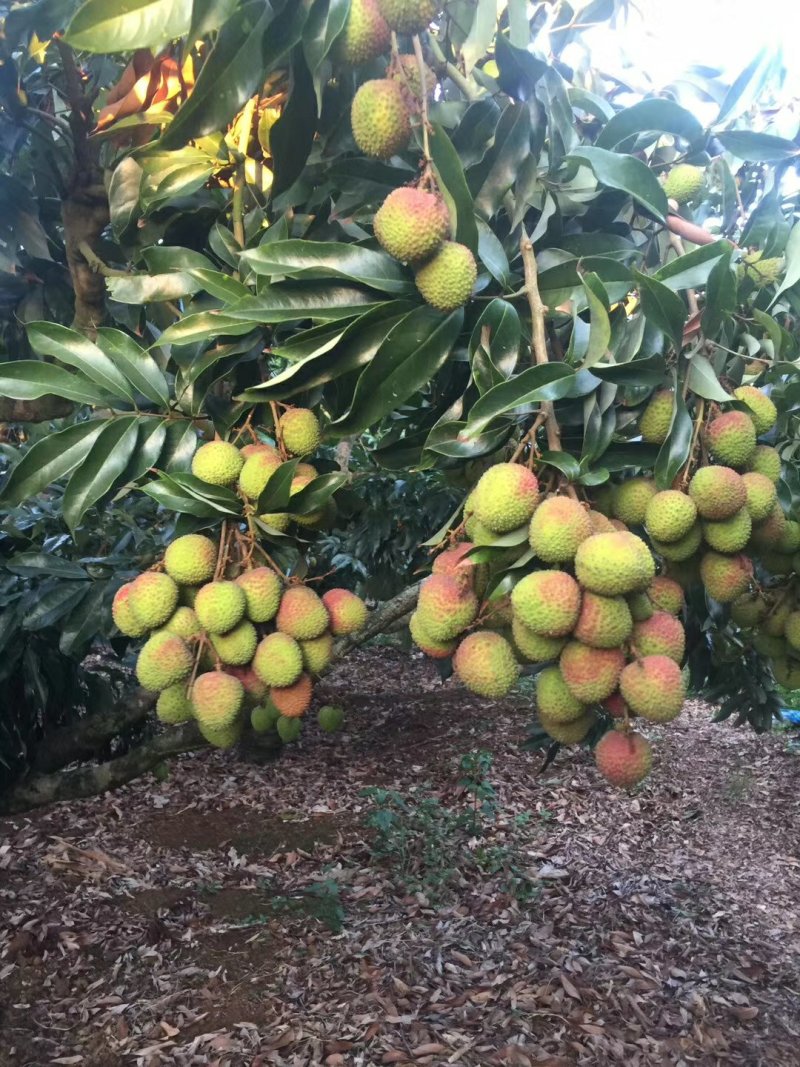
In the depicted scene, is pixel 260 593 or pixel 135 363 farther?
pixel 135 363

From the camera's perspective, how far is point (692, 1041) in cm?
297

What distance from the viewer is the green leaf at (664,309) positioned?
0.91 metres

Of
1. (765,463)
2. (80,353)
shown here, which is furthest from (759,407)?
(80,353)

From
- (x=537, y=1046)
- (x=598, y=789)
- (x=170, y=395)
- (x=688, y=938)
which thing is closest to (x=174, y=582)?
(x=170, y=395)

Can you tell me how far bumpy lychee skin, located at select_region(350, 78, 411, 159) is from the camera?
0.93m

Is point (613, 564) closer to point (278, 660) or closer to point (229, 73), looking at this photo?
point (278, 660)

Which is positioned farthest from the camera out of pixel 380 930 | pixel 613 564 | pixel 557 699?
pixel 380 930

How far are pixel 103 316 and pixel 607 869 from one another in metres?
3.81

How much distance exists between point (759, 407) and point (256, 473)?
0.65m

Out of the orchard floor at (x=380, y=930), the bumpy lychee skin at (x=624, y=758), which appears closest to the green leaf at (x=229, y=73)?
the bumpy lychee skin at (x=624, y=758)

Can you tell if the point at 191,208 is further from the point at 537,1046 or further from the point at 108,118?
the point at 537,1046

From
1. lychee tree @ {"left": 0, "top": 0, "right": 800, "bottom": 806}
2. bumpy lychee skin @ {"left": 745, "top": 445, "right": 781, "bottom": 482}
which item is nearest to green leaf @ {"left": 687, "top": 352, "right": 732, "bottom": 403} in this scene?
lychee tree @ {"left": 0, "top": 0, "right": 800, "bottom": 806}

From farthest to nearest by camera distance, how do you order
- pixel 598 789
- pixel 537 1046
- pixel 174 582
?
pixel 598 789, pixel 537 1046, pixel 174 582

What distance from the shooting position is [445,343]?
1.05 metres
